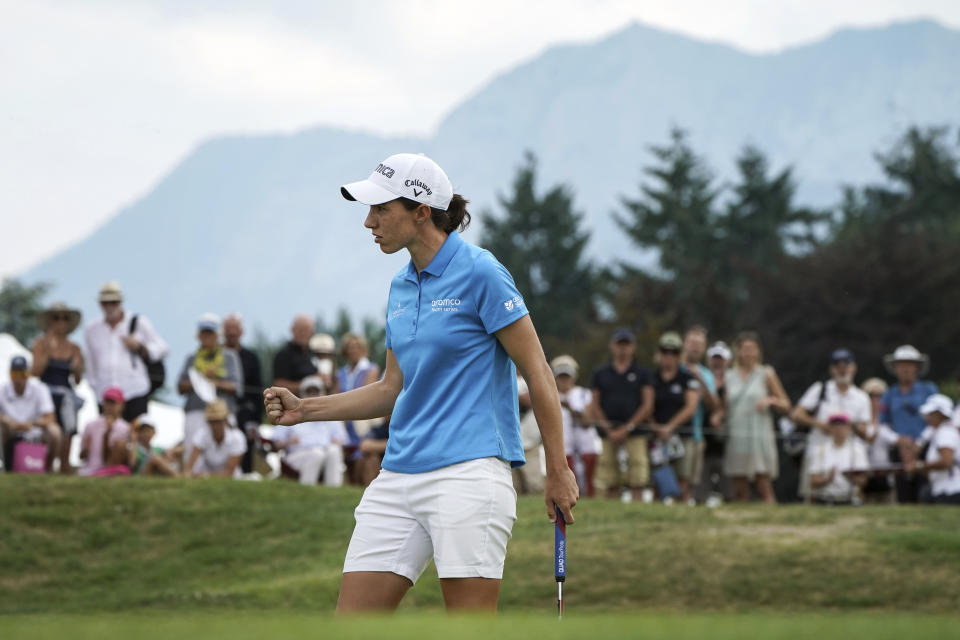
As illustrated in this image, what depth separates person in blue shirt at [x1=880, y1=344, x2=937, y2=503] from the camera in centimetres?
1505

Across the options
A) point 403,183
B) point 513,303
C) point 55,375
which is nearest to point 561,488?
point 513,303

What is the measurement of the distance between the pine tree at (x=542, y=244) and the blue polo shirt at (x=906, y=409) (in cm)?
5119

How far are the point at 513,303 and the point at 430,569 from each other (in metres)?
8.47

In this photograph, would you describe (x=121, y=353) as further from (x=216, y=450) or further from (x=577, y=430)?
(x=577, y=430)

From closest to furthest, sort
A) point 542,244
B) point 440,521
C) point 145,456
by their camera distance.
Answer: point 440,521 → point 145,456 → point 542,244

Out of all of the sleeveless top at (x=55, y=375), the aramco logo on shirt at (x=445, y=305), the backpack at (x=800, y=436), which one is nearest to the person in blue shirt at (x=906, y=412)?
the backpack at (x=800, y=436)

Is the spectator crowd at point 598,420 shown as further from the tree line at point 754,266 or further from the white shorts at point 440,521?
the tree line at point 754,266

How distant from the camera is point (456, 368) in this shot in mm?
5211

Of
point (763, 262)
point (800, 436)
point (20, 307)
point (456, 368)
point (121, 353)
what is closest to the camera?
point (456, 368)

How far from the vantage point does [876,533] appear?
13320 millimetres

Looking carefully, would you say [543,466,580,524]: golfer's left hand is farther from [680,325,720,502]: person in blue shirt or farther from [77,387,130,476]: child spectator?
[680,325,720,502]: person in blue shirt

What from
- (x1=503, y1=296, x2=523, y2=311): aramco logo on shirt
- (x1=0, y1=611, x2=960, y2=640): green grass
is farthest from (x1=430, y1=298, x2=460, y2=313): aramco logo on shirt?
(x1=0, y1=611, x2=960, y2=640): green grass

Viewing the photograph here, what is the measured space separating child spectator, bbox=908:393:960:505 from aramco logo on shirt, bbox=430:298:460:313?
10130mm

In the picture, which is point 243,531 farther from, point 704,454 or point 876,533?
point 876,533
